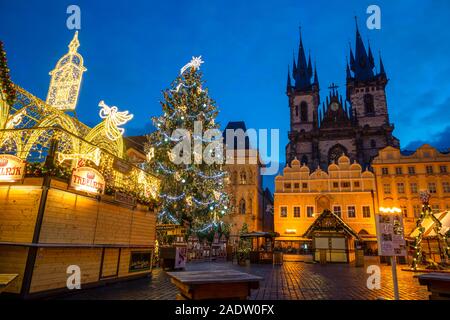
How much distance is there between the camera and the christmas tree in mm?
19219

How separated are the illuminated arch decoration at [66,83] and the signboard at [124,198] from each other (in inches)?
157

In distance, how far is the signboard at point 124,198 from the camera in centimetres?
1080

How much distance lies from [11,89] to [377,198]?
40.2 metres

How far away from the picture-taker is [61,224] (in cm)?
839

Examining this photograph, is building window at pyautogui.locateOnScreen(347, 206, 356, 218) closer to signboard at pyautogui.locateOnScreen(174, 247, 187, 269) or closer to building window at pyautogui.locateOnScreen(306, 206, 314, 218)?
building window at pyautogui.locateOnScreen(306, 206, 314, 218)

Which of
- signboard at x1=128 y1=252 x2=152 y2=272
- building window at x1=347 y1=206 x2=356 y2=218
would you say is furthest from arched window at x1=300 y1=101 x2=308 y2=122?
signboard at x1=128 y1=252 x2=152 y2=272

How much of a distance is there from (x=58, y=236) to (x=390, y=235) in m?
8.90

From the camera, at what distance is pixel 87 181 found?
8.84 meters

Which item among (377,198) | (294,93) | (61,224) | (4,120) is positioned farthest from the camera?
(294,93)

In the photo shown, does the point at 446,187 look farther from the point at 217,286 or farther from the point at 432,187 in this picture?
the point at 217,286

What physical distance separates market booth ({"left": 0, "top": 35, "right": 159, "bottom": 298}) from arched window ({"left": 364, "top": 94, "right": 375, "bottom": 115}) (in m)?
57.0

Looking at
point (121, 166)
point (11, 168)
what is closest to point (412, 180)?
point (121, 166)
